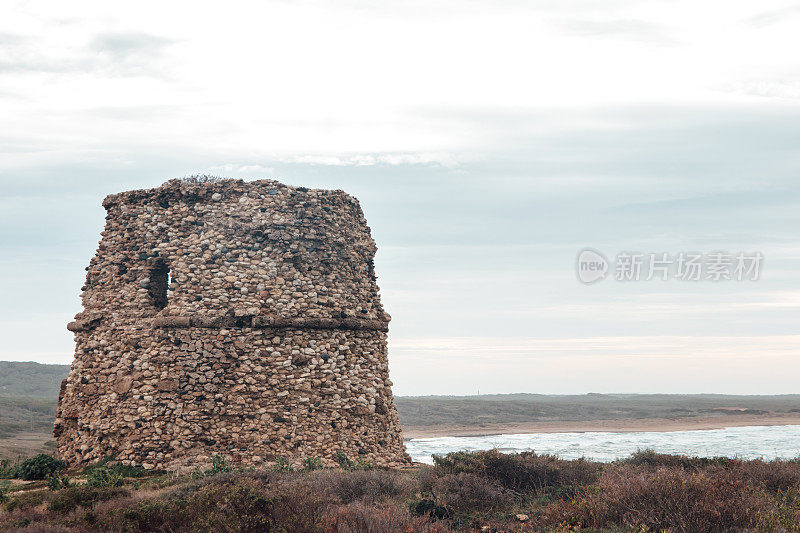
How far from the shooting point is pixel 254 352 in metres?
13.5

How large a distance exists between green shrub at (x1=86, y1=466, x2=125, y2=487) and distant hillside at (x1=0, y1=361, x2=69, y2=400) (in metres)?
78.7

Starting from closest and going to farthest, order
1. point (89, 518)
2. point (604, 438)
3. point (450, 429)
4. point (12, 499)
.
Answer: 1. point (89, 518)
2. point (12, 499)
3. point (604, 438)
4. point (450, 429)

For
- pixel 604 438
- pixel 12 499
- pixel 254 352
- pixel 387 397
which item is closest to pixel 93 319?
pixel 254 352

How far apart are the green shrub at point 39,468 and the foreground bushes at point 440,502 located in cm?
245

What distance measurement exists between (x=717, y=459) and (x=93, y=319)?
12.9 metres

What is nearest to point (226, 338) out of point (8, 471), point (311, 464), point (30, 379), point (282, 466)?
point (282, 466)

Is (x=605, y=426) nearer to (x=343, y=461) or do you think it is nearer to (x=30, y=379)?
(x=343, y=461)

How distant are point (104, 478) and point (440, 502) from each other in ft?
20.5

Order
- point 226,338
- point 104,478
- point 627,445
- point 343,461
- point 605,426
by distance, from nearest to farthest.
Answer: point 104,478, point 343,461, point 226,338, point 627,445, point 605,426

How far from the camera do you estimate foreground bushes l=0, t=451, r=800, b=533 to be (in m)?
7.89

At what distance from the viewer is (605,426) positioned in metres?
62.9

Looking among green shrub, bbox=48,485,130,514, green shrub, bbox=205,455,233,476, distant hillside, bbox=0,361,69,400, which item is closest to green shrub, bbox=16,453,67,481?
green shrub, bbox=205,455,233,476

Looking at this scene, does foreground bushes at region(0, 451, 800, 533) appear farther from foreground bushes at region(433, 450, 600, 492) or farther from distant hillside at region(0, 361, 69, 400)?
distant hillside at region(0, 361, 69, 400)

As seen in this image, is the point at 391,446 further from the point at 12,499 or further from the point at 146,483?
the point at 12,499
